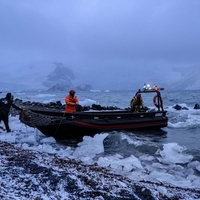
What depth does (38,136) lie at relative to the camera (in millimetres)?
9531

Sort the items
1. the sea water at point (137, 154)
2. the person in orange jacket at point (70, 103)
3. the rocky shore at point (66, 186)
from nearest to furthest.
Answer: the rocky shore at point (66, 186)
the sea water at point (137, 154)
the person in orange jacket at point (70, 103)

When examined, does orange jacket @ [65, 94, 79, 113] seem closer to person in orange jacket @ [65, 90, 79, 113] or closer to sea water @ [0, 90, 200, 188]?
person in orange jacket @ [65, 90, 79, 113]

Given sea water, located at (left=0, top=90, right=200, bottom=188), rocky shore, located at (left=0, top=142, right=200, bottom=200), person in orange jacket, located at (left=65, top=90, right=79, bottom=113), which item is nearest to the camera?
rocky shore, located at (left=0, top=142, right=200, bottom=200)

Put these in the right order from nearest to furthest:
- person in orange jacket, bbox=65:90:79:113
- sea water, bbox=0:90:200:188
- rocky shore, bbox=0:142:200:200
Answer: rocky shore, bbox=0:142:200:200 → sea water, bbox=0:90:200:188 → person in orange jacket, bbox=65:90:79:113

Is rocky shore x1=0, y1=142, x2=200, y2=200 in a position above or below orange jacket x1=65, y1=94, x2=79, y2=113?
below

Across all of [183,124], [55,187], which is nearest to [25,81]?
[183,124]

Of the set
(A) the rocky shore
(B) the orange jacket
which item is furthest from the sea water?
(B) the orange jacket

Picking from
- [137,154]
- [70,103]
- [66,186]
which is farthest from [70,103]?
[66,186]

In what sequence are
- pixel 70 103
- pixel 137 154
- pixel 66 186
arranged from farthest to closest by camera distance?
pixel 70 103 → pixel 137 154 → pixel 66 186

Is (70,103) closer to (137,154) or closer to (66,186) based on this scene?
(137,154)

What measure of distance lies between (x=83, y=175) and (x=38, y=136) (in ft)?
17.6

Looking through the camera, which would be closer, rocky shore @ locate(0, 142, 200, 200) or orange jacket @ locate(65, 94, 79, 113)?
rocky shore @ locate(0, 142, 200, 200)

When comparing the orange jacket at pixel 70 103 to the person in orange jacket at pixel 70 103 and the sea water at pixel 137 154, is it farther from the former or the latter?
the sea water at pixel 137 154

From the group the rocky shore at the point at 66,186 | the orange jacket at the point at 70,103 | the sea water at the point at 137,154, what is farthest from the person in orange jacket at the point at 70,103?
the rocky shore at the point at 66,186
